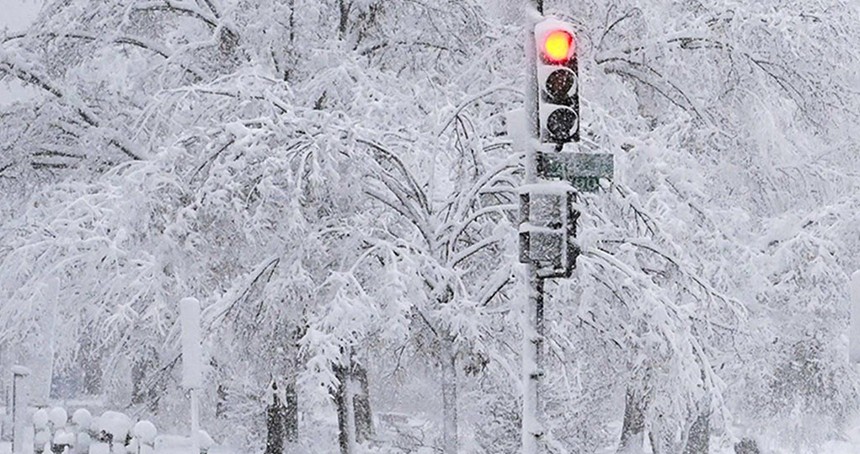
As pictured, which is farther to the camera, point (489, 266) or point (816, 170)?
point (816, 170)

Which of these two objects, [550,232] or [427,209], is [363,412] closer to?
[427,209]

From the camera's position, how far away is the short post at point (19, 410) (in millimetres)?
10927

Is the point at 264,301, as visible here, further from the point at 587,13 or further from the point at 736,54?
the point at 736,54

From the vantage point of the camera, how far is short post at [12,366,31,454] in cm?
1093

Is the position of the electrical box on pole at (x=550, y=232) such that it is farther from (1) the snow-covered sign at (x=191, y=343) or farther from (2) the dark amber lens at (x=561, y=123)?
(1) the snow-covered sign at (x=191, y=343)

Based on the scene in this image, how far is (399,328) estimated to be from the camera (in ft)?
35.6

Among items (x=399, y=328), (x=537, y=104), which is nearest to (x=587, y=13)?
(x=399, y=328)

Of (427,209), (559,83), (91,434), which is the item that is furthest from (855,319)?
(91,434)

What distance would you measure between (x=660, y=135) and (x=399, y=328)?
4882 millimetres

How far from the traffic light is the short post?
654 centimetres

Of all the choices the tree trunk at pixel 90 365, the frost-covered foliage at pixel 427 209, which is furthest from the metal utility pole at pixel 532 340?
the tree trunk at pixel 90 365

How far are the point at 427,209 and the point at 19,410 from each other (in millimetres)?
4871

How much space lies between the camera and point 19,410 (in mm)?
11281

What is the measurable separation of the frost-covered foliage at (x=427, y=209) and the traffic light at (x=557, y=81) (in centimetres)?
360
